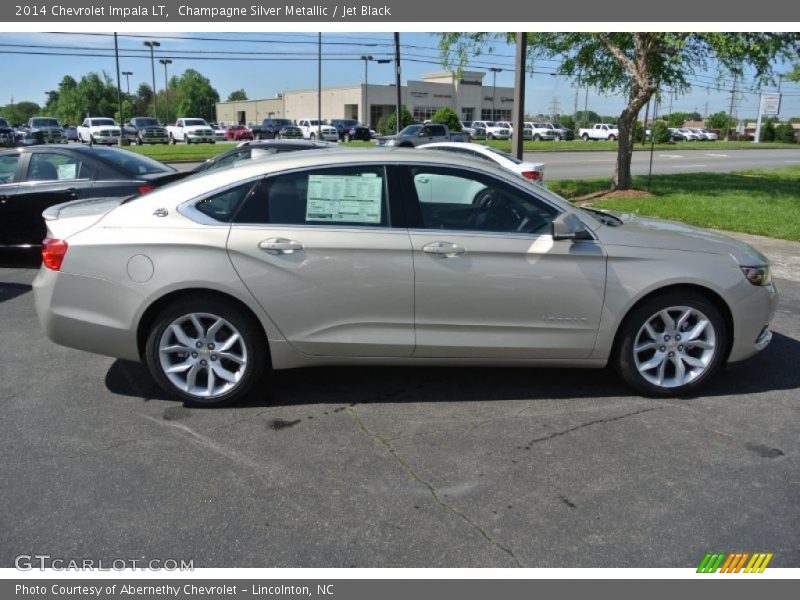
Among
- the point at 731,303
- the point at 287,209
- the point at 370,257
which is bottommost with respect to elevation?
the point at 731,303

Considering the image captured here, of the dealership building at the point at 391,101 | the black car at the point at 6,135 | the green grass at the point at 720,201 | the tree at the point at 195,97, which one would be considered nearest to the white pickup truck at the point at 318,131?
the black car at the point at 6,135

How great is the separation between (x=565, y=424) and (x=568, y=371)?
0.97 meters

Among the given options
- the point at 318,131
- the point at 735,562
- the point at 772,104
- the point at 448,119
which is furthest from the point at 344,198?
the point at 772,104

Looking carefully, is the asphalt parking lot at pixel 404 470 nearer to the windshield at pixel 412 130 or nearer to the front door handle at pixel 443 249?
the front door handle at pixel 443 249

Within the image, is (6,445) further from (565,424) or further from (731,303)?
(731,303)

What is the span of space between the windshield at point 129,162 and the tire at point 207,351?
5.03m

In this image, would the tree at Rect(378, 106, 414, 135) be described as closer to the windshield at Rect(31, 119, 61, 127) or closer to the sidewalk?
the windshield at Rect(31, 119, 61, 127)

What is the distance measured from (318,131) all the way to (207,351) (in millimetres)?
48547

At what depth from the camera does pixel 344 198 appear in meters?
4.43

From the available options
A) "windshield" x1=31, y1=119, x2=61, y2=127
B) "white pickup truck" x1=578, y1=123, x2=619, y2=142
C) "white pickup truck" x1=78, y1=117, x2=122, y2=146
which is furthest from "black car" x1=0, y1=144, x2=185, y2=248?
"white pickup truck" x1=578, y1=123, x2=619, y2=142

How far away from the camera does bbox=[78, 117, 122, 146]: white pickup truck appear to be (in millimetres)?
46625

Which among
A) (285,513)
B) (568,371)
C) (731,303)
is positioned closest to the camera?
(285,513)

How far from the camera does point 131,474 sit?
3643 mm

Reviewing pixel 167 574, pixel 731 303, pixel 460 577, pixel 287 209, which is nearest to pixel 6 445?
pixel 167 574
